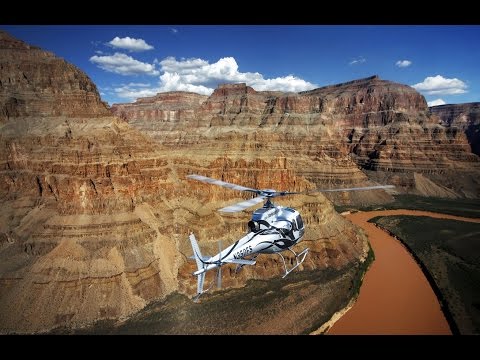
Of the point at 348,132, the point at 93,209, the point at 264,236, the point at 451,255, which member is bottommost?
the point at 451,255

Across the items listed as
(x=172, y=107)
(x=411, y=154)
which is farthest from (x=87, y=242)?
(x=411, y=154)

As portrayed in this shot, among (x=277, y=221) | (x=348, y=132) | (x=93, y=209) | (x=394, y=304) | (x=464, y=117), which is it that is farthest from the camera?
(x=464, y=117)

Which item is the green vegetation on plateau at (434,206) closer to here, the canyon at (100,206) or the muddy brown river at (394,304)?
the canyon at (100,206)

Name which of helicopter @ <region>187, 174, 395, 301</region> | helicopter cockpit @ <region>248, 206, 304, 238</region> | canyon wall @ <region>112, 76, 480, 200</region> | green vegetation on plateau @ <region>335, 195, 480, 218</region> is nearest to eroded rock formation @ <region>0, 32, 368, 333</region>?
helicopter @ <region>187, 174, 395, 301</region>

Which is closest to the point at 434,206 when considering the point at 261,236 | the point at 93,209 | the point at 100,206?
the point at 100,206

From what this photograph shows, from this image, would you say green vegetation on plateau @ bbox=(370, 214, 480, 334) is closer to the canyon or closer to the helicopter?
the canyon

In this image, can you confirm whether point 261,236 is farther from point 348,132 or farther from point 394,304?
point 348,132

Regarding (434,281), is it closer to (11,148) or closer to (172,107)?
(11,148)
